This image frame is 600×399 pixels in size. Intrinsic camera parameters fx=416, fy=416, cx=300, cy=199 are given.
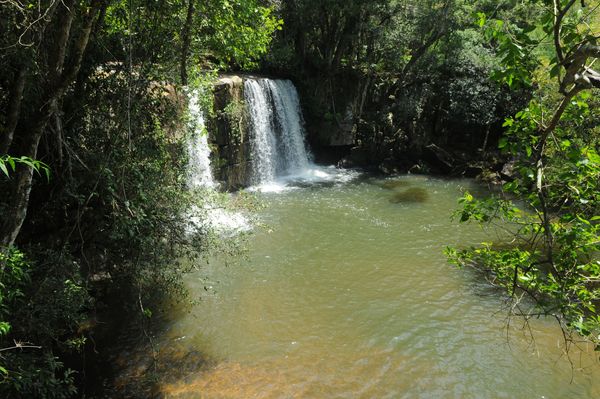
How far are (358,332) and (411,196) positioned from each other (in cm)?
905

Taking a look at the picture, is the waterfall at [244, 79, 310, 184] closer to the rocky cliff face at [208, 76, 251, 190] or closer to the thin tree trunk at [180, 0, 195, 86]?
the rocky cliff face at [208, 76, 251, 190]

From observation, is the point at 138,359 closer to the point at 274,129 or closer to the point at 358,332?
the point at 358,332

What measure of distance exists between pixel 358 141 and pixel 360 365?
14425mm

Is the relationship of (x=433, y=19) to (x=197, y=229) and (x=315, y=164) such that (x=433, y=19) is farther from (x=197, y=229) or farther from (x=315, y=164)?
(x=197, y=229)

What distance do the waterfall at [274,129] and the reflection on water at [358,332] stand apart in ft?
17.0

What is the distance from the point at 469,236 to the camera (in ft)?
40.0

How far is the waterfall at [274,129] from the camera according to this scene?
1625 cm

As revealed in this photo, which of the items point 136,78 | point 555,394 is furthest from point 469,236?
point 136,78

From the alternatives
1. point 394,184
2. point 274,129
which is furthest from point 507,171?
point 274,129

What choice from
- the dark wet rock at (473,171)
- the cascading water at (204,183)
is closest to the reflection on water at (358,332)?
the cascading water at (204,183)

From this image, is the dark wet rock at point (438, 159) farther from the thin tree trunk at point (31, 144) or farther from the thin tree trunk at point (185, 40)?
the thin tree trunk at point (31, 144)

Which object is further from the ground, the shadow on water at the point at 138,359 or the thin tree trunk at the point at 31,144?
the thin tree trunk at the point at 31,144

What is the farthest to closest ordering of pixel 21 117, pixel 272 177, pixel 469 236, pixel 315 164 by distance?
pixel 315 164, pixel 272 177, pixel 469 236, pixel 21 117

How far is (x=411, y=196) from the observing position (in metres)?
15.9
